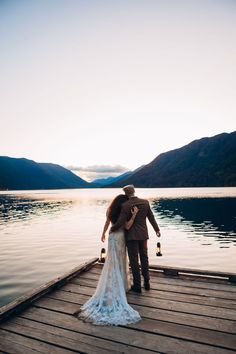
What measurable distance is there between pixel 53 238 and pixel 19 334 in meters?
20.7

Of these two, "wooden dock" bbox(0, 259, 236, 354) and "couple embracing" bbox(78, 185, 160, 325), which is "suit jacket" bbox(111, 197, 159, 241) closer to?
"couple embracing" bbox(78, 185, 160, 325)

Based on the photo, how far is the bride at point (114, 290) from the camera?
5449 mm

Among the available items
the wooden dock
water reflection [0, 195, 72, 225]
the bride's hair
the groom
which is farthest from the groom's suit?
water reflection [0, 195, 72, 225]

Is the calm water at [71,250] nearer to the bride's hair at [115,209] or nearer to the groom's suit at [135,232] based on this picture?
the groom's suit at [135,232]

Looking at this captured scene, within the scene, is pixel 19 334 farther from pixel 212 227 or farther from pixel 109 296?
pixel 212 227

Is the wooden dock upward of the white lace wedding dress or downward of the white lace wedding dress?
downward

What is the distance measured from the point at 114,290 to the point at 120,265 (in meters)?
0.63

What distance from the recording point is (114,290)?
19.5 feet

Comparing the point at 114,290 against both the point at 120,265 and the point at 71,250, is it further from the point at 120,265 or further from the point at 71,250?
the point at 71,250

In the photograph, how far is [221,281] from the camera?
301 inches

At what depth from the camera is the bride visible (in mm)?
5449

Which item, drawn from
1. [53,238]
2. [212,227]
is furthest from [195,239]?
[53,238]

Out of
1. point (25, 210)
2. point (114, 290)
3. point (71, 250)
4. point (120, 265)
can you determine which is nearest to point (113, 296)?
point (114, 290)

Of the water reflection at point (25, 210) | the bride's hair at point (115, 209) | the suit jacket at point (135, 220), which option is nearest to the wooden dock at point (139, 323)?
the suit jacket at point (135, 220)
